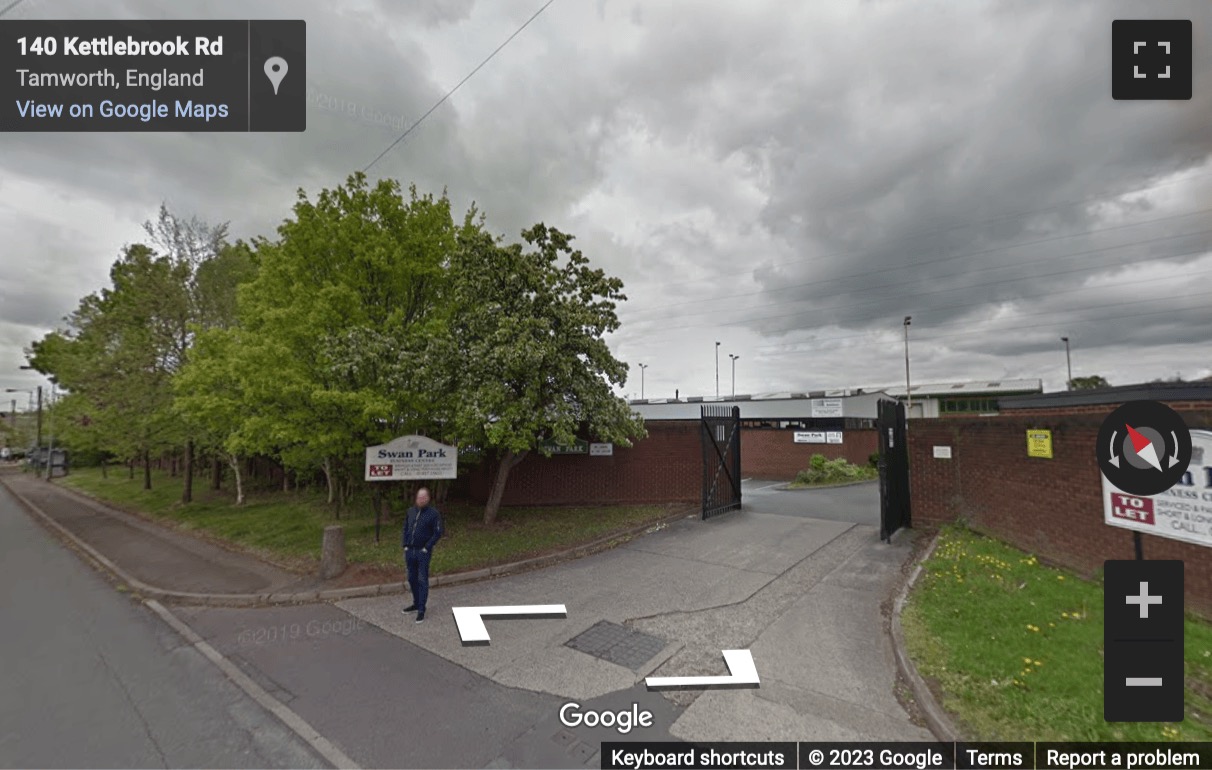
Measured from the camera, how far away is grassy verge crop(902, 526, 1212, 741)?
Answer: 128 inches

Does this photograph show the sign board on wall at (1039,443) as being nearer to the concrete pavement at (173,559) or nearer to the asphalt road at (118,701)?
the asphalt road at (118,701)

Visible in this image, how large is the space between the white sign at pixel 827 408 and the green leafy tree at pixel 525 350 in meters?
17.9

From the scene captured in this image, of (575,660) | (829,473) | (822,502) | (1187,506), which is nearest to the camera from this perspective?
(1187,506)

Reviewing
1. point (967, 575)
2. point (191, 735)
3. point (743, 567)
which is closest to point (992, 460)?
point (967, 575)

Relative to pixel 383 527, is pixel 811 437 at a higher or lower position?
higher

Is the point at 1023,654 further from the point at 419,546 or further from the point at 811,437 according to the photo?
the point at 811,437

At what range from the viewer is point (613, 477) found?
12.9 meters

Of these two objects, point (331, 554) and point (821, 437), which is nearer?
point (331, 554)

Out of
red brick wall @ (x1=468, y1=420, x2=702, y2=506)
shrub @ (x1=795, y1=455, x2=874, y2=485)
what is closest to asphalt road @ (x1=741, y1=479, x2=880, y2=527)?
shrub @ (x1=795, y1=455, x2=874, y2=485)

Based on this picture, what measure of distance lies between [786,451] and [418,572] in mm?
22229

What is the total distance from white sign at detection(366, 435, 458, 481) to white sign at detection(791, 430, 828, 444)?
66.1 ft

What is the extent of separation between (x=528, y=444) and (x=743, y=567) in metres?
4.52

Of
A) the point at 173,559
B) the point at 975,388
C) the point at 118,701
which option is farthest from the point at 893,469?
the point at 975,388

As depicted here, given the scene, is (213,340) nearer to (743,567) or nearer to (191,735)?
(191,735)
